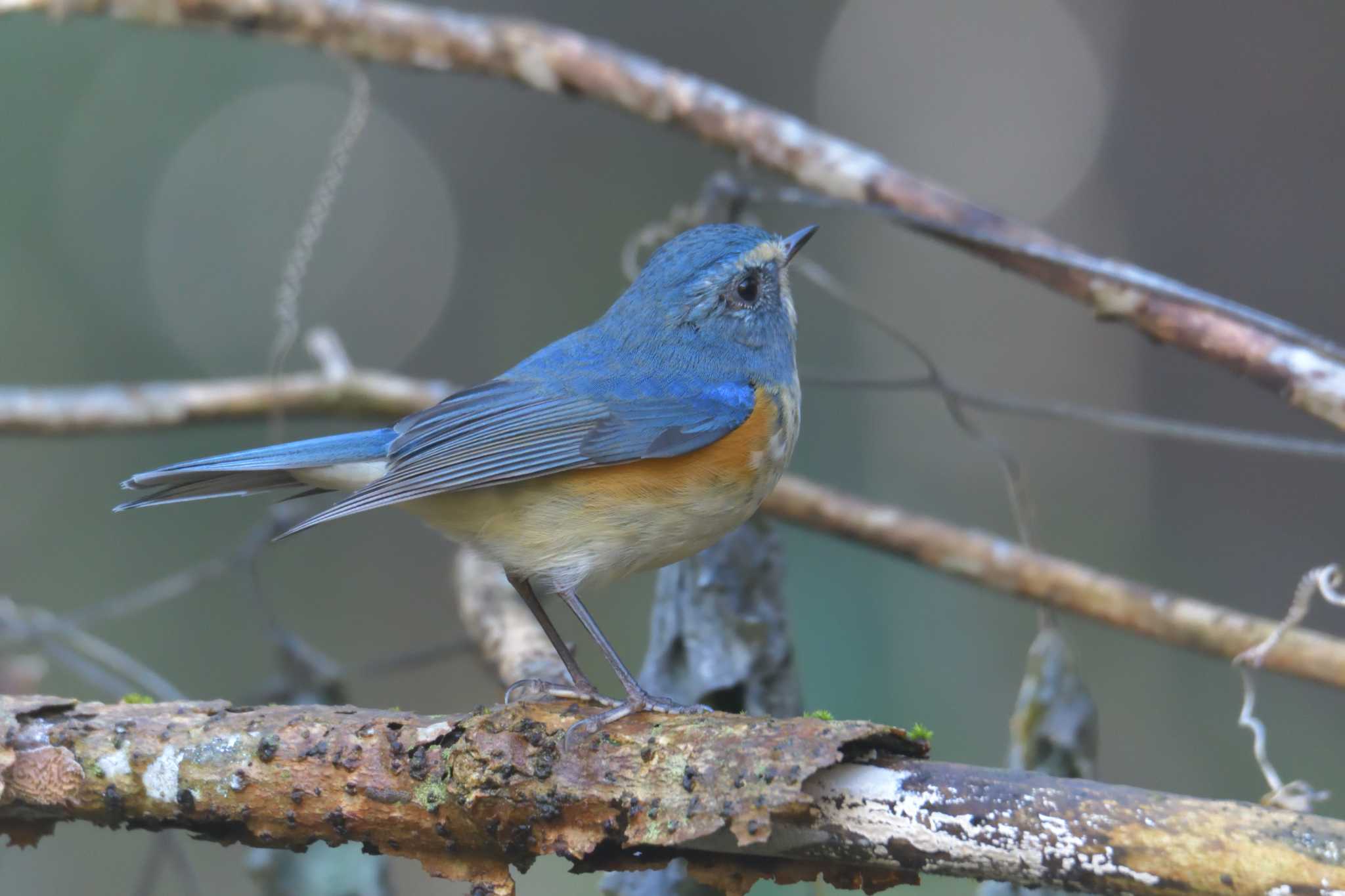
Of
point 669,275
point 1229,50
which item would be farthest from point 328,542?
point 1229,50

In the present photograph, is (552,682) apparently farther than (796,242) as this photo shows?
No

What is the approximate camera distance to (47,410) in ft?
13.3

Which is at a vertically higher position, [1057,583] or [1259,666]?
[1057,583]

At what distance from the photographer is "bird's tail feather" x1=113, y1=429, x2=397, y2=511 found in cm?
268

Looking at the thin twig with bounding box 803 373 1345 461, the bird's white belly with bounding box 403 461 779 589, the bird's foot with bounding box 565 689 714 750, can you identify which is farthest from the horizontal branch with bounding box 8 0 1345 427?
the bird's foot with bounding box 565 689 714 750

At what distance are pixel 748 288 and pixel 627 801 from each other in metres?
1.64

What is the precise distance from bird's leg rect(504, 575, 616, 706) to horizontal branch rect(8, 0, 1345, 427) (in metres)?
1.38

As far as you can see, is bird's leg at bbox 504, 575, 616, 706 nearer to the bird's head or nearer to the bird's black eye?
the bird's head

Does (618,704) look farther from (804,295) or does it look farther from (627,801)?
(804,295)

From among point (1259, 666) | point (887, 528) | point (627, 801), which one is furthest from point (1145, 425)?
point (627, 801)

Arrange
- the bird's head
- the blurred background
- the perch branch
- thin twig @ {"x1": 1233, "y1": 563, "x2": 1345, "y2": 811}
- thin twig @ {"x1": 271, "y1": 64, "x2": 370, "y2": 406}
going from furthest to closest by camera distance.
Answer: the blurred background < thin twig @ {"x1": 271, "y1": 64, "x2": 370, "y2": 406} < the bird's head < the perch branch < thin twig @ {"x1": 1233, "y1": 563, "x2": 1345, "y2": 811}

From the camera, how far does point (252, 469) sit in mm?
2752

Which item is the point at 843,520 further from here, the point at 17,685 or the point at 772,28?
the point at 772,28

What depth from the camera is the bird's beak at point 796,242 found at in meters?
3.24
